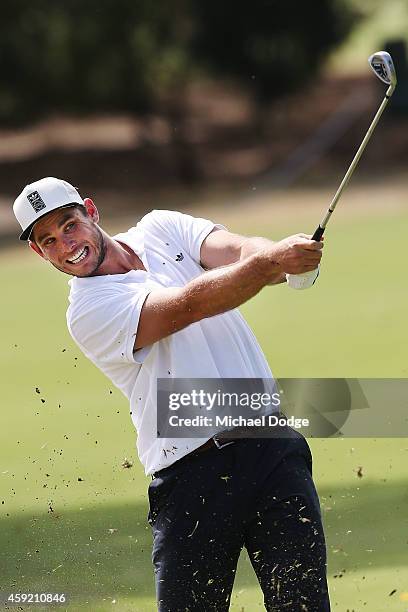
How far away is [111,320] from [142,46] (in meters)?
26.5

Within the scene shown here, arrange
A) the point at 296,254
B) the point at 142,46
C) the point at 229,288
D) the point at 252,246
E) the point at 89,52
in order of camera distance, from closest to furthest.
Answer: the point at 296,254 → the point at 229,288 → the point at 252,246 → the point at 89,52 → the point at 142,46

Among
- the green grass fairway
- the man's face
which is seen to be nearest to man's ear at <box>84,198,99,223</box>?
the man's face

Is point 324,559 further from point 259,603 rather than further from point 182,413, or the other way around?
point 259,603

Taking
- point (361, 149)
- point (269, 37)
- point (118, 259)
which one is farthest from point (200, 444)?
point (269, 37)

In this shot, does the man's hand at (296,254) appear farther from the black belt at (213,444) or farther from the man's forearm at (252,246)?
the black belt at (213,444)

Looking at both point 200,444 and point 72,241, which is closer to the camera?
point 200,444

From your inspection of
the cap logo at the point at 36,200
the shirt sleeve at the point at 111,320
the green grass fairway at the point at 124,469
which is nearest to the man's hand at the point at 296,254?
the shirt sleeve at the point at 111,320

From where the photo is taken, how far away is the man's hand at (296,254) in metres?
4.40

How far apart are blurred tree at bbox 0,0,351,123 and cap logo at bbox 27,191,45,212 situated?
2533 cm

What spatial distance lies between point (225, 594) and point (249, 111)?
3147cm

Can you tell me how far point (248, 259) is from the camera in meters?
4.56

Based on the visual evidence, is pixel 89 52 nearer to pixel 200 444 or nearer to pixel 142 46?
pixel 142 46

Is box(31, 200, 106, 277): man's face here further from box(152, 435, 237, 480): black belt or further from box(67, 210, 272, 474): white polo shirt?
box(152, 435, 237, 480): black belt

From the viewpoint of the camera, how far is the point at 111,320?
4.73m
